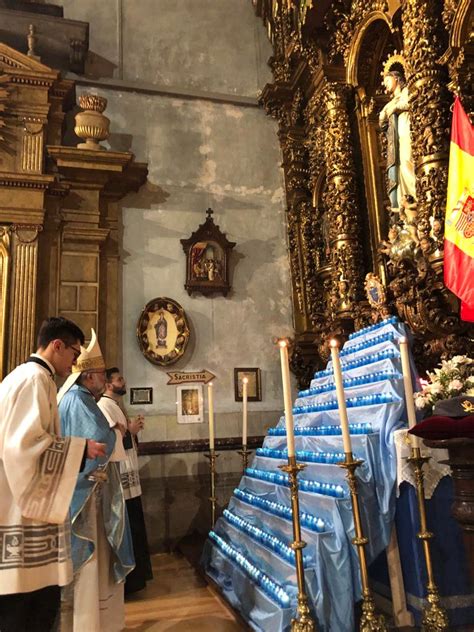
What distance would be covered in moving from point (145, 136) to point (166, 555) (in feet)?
18.5

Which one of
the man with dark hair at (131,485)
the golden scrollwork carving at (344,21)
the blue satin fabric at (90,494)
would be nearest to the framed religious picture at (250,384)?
the man with dark hair at (131,485)

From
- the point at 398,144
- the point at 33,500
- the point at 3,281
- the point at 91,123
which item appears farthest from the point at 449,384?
the point at 91,123

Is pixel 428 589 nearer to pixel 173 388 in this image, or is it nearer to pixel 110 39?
pixel 173 388

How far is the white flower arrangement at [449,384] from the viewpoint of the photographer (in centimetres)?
352

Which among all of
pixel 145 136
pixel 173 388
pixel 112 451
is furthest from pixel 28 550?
pixel 145 136

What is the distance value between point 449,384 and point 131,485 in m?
3.06

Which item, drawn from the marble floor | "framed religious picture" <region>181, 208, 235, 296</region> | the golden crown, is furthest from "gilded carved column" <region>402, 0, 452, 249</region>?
the marble floor

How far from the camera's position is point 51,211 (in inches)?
291

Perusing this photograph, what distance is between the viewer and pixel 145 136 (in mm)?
8109

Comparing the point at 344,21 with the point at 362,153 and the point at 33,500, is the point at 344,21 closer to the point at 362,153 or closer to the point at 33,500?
the point at 362,153

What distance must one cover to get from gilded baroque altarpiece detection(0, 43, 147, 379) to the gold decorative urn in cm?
28

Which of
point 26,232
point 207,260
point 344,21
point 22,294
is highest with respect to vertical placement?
point 344,21

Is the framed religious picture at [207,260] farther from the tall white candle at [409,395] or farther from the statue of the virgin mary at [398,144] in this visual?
the tall white candle at [409,395]

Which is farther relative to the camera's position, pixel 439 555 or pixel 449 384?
pixel 449 384
